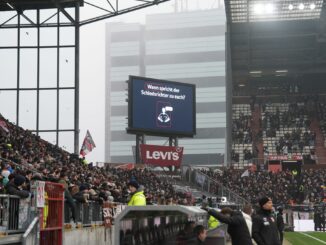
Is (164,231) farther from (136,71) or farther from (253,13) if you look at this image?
(136,71)

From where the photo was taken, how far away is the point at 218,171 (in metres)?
52.3

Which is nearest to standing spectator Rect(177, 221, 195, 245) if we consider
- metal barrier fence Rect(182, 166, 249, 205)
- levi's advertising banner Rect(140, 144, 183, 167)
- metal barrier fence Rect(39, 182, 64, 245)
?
metal barrier fence Rect(39, 182, 64, 245)

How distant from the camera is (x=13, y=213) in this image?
456 inches

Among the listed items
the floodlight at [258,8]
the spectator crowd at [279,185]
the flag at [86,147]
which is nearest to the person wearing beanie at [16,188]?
the flag at [86,147]

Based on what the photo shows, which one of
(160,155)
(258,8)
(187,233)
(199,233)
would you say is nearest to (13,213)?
(187,233)

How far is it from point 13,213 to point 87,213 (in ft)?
21.4

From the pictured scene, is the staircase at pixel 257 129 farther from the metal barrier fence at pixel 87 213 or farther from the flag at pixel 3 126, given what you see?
the metal barrier fence at pixel 87 213

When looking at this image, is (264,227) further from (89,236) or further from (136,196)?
(89,236)

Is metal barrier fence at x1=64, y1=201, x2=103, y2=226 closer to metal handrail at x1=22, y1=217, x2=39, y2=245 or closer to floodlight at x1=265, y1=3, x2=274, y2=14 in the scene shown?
metal handrail at x1=22, y1=217, x2=39, y2=245

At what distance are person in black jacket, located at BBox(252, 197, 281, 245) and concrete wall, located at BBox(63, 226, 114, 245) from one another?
5008 millimetres

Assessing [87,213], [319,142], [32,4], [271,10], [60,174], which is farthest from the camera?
[319,142]

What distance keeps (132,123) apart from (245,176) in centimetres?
1203

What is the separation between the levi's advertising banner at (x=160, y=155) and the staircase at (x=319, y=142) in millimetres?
17962

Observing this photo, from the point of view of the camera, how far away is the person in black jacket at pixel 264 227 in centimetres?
1017
